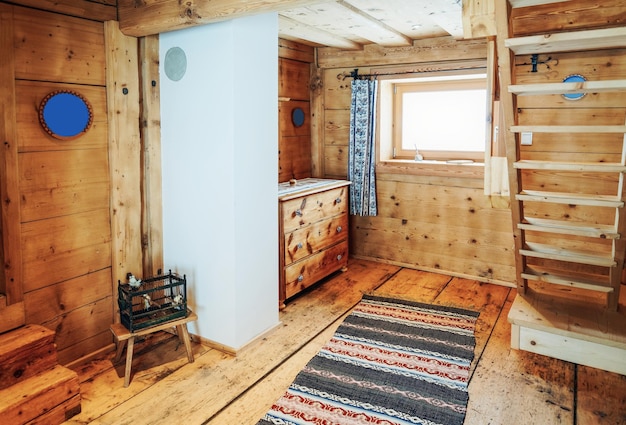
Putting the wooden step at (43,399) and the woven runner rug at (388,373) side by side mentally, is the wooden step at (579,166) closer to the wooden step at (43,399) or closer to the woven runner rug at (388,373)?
the woven runner rug at (388,373)

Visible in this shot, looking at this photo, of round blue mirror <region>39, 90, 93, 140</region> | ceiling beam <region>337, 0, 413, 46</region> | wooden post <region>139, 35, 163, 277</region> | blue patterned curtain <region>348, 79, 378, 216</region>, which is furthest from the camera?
blue patterned curtain <region>348, 79, 378, 216</region>

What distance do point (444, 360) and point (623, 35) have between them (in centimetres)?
191

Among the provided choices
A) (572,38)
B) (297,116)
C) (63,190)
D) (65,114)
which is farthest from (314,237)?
(572,38)

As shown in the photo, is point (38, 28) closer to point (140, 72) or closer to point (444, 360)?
point (140, 72)

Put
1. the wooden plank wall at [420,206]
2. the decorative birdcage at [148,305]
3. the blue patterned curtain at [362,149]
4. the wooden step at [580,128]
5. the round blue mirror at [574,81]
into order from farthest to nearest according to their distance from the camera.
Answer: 1. the blue patterned curtain at [362,149]
2. the wooden plank wall at [420,206]
3. the round blue mirror at [574,81]
4. the decorative birdcage at [148,305]
5. the wooden step at [580,128]

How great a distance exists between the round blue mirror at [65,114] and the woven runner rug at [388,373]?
1.80 meters

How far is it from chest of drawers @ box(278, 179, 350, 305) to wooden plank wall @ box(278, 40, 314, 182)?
0.26m

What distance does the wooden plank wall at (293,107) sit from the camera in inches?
180

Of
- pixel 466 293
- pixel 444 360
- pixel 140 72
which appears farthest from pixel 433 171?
pixel 140 72

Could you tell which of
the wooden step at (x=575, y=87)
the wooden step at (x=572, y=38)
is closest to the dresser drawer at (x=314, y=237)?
the wooden step at (x=575, y=87)

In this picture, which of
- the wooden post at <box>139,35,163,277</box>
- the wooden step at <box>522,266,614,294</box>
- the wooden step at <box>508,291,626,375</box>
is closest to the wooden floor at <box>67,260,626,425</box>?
the wooden step at <box>508,291,626,375</box>

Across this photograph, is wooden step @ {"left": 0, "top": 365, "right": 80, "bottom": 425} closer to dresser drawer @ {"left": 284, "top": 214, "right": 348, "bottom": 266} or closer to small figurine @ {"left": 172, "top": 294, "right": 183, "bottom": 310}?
small figurine @ {"left": 172, "top": 294, "right": 183, "bottom": 310}

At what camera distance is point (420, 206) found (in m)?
4.71

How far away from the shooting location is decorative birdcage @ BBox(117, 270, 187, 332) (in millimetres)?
2735
